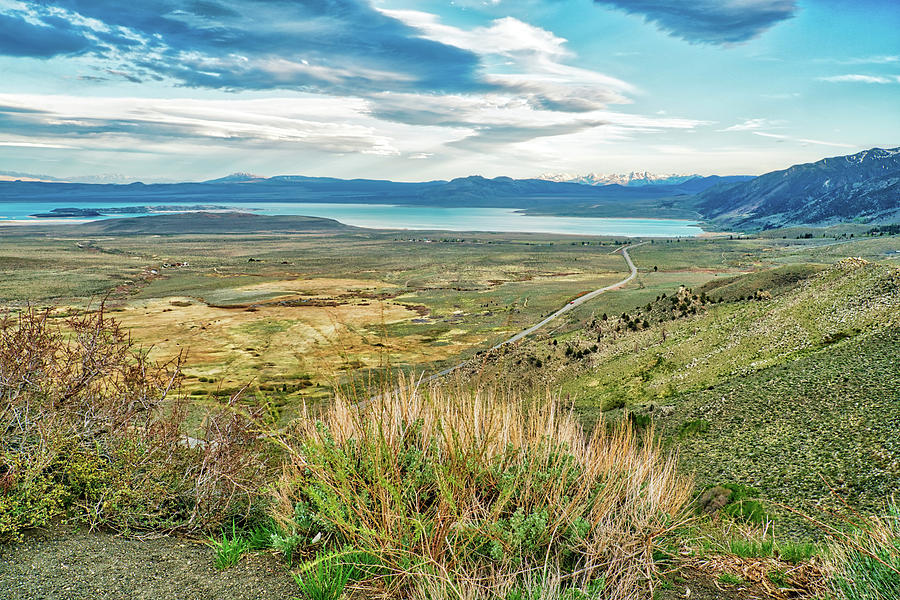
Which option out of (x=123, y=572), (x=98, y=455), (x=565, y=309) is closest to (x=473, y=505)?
(x=123, y=572)

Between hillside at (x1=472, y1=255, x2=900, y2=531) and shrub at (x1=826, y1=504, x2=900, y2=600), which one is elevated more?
shrub at (x1=826, y1=504, x2=900, y2=600)

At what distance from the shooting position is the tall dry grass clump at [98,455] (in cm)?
589

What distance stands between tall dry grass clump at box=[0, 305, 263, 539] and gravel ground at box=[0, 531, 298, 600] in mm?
328

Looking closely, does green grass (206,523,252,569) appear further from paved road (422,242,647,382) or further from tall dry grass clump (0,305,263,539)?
paved road (422,242,647,382)

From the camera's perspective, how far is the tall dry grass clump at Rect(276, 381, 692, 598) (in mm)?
4668

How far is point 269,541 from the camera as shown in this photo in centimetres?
546

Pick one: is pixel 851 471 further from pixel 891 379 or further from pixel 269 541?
pixel 269 541

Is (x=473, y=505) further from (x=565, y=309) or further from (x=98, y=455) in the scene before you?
(x=565, y=309)

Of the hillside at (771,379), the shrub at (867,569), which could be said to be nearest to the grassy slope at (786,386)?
the hillside at (771,379)

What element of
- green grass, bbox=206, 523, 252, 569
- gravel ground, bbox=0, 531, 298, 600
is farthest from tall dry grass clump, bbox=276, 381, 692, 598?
gravel ground, bbox=0, 531, 298, 600

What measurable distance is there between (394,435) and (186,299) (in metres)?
69.9

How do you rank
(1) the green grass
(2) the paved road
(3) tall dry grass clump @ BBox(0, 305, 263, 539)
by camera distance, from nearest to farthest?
(1) the green grass → (3) tall dry grass clump @ BBox(0, 305, 263, 539) → (2) the paved road

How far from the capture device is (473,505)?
16.7 feet

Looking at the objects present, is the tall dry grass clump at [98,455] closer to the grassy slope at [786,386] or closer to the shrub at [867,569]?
the grassy slope at [786,386]
